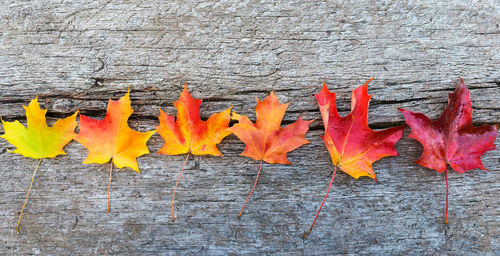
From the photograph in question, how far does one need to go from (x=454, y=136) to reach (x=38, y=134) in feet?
6.62

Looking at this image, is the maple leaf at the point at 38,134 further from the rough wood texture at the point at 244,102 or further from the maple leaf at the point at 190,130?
the maple leaf at the point at 190,130

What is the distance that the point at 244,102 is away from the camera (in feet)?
5.19

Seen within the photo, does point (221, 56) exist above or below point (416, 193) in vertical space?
above

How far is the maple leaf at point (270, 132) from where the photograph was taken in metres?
1.48

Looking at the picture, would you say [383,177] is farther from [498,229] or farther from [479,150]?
[498,229]

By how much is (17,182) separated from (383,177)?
1.86 meters

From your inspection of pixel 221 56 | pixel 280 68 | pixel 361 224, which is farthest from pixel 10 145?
pixel 361 224

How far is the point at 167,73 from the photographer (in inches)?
62.6


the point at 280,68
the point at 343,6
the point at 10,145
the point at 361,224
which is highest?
the point at 10,145

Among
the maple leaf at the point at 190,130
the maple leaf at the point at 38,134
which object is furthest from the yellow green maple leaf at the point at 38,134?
the maple leaf at the point at 190,130

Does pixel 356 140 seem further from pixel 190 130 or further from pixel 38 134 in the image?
pixel 38 134

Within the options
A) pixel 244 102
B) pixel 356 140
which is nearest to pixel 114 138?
pixel 244 102

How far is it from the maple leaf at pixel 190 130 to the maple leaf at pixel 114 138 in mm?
86

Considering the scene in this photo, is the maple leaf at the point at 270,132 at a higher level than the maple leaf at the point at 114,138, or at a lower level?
lower
